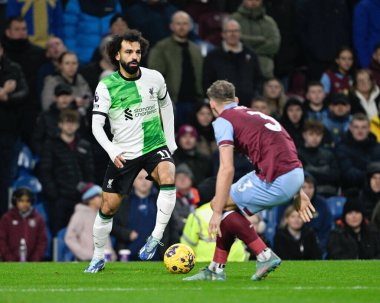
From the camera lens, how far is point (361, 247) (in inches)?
668

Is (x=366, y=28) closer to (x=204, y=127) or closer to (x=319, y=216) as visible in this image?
(x=204, y=127)

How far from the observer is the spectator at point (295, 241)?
16672 mm

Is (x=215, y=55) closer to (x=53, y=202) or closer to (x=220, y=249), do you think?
(x=53, y=202)

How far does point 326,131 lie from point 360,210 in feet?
8.71

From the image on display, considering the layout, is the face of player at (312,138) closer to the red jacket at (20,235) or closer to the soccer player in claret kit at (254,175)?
the red jacket at (20,235)

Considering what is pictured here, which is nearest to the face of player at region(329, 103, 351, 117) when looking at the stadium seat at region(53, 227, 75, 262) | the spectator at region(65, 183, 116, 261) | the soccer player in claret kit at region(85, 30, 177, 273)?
the spectator at region(65, 183, 116, 261)

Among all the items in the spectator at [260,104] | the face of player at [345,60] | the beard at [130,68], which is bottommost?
the spectator at [260,104]

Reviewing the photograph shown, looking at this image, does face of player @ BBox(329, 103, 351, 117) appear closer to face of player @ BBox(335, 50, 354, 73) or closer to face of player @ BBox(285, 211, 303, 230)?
face of player @ BBox(335, 50, 354, 73)

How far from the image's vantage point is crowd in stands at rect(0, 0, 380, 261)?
56.0ft

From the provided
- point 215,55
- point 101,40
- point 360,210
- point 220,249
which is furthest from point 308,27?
point 220,249

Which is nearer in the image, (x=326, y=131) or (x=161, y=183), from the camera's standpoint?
(x=161, y=183)

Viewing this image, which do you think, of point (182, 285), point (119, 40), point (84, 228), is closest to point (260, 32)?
point (84, 228)

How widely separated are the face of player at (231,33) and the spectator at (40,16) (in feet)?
9.05

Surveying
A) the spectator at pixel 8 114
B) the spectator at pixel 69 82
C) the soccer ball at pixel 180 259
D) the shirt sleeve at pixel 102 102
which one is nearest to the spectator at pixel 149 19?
the spectator at pixel 69 82
